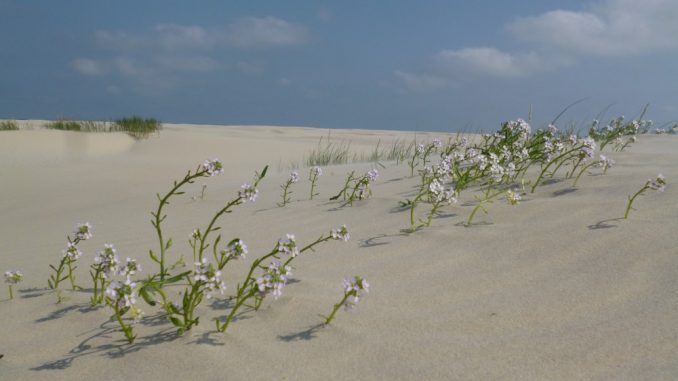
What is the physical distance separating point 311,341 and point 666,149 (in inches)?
215

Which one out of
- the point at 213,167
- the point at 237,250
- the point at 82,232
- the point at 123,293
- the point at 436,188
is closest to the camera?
the point at 123,293

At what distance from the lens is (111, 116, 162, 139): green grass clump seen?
1136 cm

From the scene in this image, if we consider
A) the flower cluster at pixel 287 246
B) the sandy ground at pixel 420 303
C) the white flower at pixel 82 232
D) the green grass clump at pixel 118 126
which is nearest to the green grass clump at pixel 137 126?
the green grass clump at pixel 118 126

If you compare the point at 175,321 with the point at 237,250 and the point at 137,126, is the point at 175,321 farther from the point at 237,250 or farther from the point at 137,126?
the point at 137,126

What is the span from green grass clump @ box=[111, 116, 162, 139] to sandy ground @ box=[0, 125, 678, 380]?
7.64 meters

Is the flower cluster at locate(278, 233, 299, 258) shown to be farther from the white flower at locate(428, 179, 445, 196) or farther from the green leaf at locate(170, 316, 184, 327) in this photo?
the white flower at locate(428, 179, 445, 196)

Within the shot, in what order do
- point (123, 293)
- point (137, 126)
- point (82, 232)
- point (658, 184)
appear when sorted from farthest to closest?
point (137, 126), point (658, 184), point (82, 232), point (123, 293)

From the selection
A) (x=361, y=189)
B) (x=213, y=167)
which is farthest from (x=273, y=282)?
(x=361, y=189)

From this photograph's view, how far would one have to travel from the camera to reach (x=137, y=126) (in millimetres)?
11781

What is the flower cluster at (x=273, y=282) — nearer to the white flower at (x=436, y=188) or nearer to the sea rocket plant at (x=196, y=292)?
the sea rocket plant at (x=196, y=292)

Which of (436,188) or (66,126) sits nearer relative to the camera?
(436,188)

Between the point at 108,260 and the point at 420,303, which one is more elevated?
the point at 108,260

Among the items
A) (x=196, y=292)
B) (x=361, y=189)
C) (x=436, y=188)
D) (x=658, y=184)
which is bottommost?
(x=196, y=292)

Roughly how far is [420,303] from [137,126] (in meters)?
11.1
